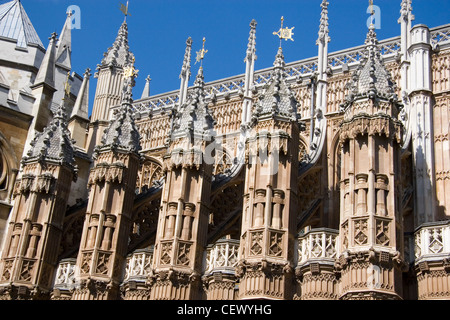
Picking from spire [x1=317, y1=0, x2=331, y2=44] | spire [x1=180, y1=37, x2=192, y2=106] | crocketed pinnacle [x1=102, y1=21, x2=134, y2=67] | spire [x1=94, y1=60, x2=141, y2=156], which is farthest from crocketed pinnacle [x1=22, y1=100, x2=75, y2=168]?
spire [x1=317, y1=0, x2=331, y2=44]

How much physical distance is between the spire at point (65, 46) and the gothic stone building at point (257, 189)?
10010 mm

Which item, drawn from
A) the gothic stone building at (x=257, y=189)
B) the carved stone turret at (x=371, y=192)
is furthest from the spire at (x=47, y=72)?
the carved stone turret at (x=371, y=192)

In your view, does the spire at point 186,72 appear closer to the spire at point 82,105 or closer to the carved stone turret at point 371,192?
the spire at point 82,105

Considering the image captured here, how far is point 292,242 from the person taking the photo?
21.5m

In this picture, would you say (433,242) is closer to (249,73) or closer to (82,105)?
(249,73)

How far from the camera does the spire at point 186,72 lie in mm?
34062

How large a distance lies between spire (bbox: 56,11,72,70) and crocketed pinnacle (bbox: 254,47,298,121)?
2328 cm

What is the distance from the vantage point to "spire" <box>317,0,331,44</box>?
30.7 meters

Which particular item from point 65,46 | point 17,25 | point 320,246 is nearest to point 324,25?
point 320,246

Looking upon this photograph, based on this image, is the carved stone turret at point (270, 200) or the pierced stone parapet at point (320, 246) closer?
the carved stone turret at point (270, 200)
